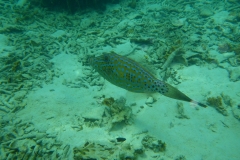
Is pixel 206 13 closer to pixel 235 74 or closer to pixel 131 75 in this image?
pixel 235 74

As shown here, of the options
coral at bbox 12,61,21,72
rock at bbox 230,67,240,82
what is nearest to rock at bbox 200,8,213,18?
rock at bbox 230,67,240,82

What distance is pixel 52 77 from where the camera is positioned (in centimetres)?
549

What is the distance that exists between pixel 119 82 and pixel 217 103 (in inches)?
115

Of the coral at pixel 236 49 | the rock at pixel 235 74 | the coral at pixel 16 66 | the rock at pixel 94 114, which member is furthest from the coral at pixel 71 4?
the rock at pixel 235 74

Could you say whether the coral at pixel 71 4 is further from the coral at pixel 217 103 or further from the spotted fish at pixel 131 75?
the coral at pixel 217 103

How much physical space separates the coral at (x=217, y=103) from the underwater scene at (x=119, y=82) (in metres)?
0.02

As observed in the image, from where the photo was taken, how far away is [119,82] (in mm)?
3143

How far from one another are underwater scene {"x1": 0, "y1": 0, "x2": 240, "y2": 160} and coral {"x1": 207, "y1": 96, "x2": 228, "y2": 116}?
0.02 m

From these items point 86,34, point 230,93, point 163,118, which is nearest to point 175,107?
point 163,118

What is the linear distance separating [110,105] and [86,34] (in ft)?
14.4

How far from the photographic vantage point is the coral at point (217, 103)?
4266 millimetres

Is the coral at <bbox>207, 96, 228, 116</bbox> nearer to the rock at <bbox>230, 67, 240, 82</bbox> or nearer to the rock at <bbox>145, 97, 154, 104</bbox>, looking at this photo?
the rock at <bbox>230, 67, 240, 82</bbox>

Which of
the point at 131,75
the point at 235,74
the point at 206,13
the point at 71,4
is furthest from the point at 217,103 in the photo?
the point at 71,4

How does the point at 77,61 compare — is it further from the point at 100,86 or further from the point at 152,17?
the point at 152,17
